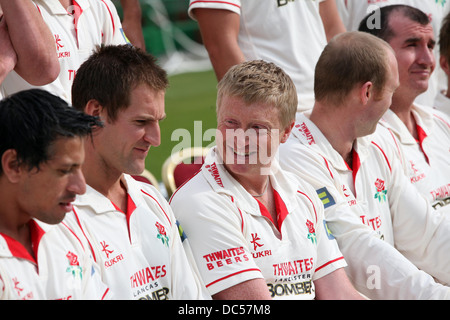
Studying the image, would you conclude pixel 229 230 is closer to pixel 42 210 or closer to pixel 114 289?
pixel 114 289

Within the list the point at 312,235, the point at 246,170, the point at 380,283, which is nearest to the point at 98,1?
the point at 246,170

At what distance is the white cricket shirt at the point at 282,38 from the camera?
15.4 ft

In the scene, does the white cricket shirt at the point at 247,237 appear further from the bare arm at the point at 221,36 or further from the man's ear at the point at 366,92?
the bare arm at the point at 221,36

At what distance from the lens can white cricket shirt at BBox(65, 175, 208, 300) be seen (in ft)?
9.50

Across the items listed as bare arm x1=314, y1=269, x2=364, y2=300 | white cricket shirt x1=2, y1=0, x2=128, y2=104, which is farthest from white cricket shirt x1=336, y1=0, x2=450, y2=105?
bare arm x1=314, y1=269, x2=364, y2=300

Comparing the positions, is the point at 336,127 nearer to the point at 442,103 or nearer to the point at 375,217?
the point at 375,217

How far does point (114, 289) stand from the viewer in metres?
2.88

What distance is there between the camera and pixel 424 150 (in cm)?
485

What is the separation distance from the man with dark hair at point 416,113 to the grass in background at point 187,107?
143 inches

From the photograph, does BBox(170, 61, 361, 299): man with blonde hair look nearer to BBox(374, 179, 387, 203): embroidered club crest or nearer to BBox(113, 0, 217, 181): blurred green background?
BBox(374, 179, 387, 203): embroidered club crest

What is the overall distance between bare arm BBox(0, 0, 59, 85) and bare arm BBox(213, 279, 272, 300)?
1.17 metres

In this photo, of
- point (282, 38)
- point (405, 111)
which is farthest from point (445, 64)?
point (282, 38)

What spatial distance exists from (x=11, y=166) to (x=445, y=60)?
4.04 metres

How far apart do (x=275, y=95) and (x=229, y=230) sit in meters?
0.64
